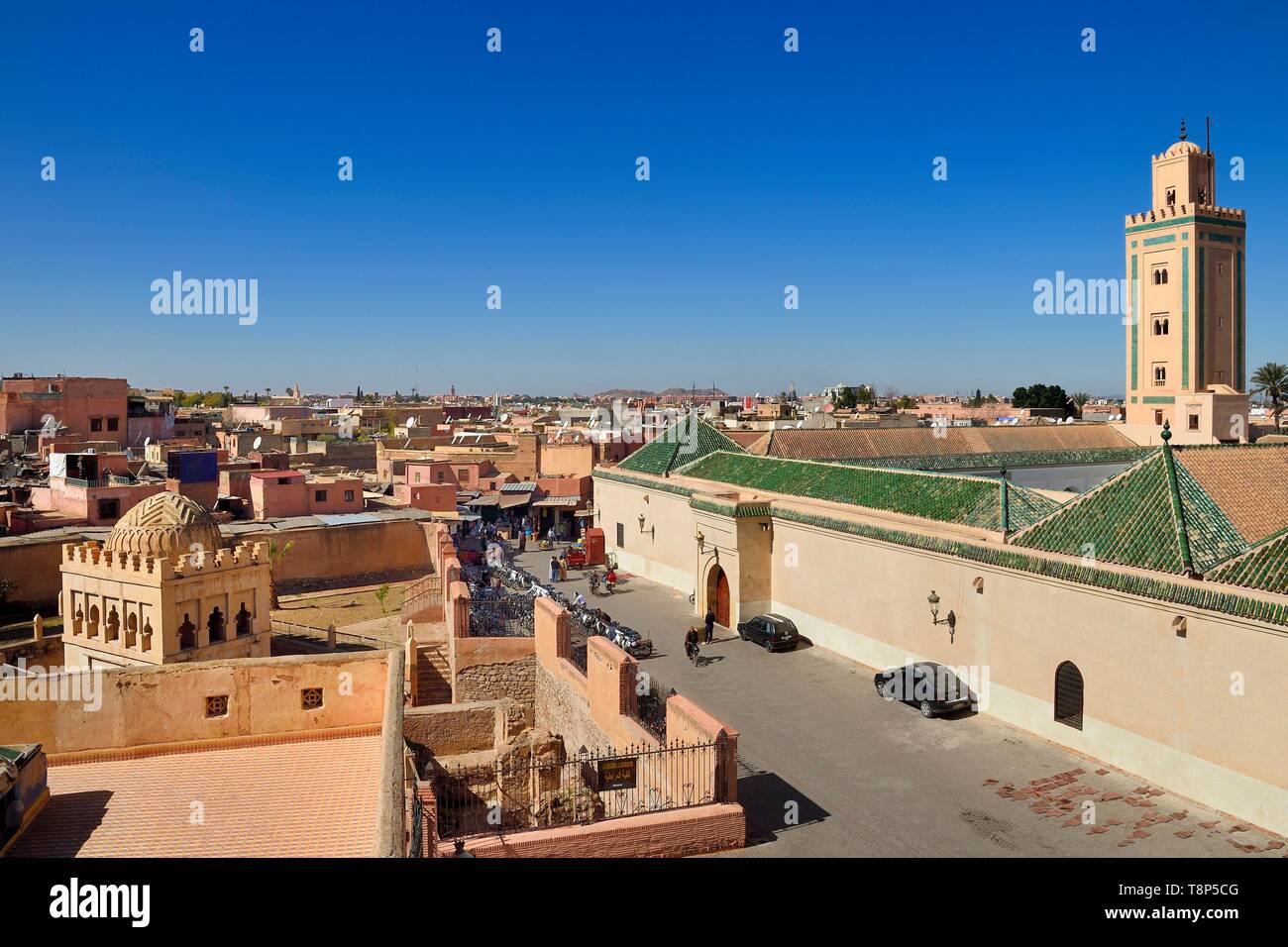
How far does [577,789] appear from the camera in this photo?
39.0 ft

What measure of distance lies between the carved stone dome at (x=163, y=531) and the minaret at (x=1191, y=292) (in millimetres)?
31444

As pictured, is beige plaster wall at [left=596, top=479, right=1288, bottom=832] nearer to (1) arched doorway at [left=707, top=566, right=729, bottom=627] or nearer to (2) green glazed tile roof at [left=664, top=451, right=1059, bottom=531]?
(2) green glazed tile roof at [left=664, top=451, right=1059, bottom=531]

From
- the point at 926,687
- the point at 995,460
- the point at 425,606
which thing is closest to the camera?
the point at 926,687

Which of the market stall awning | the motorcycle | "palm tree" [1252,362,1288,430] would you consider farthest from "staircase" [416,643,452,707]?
"palm tree" [1252,362,1288,430]

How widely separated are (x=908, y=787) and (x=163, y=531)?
40.0 ft

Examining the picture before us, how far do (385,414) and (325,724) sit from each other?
86.5 m

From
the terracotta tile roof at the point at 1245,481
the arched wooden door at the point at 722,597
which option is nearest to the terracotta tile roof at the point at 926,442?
the arched wooden door at the point at 722,597

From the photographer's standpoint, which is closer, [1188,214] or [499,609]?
[499,609]

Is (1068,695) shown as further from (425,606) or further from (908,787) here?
(425,606)

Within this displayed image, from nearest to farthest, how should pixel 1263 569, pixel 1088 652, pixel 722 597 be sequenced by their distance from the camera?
1. pixel 1263 569
2. pixel 1088 652
3. pixel 722 597

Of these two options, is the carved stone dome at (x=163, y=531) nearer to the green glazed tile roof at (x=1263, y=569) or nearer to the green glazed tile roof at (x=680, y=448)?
the green glazed tile roof at (x=1263, y=569)

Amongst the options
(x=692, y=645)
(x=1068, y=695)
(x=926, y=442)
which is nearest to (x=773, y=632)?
(x=692, y=645)
